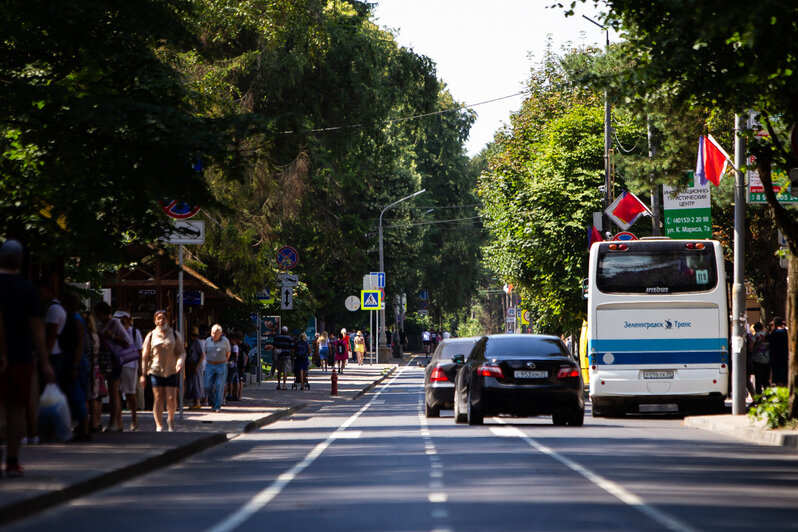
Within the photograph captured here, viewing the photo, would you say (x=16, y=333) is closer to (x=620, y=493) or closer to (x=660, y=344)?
(x=620, y=493)

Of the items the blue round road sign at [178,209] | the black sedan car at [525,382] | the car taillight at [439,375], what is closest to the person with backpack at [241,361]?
the car taillight at [439,375]

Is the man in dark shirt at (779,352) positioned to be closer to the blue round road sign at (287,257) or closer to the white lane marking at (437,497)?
the blue round road sign at (287,257)

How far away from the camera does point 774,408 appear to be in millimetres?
20203

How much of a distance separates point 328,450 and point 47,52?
22.1 feet

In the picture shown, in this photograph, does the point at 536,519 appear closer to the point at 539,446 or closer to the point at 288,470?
the point at 288,470

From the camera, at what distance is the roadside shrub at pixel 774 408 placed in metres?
20.2

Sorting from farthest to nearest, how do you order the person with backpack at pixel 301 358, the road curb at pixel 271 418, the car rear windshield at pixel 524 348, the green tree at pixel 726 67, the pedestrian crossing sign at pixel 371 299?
the pedestrian crossing sign at pixel 371 299 < the person with backpack at pixel 301 358 < the road curb at pixel 271 418 < the car rear windshield at pixel 524 348 < the green tree at pixel 726 67

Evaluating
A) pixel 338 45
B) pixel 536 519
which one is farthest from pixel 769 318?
pixel 536 519

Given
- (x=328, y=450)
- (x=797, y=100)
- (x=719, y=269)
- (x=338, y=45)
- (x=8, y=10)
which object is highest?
(x=338, y=45)

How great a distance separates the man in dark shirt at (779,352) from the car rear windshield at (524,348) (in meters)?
7.64

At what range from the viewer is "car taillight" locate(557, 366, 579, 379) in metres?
22.4

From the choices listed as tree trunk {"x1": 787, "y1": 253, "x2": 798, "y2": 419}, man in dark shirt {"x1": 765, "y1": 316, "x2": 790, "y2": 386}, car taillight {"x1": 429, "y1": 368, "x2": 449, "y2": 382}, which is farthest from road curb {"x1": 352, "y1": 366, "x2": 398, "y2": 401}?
tree trunk {"x1": 787, "y1": 253, "x2": 798, "y2": 419}

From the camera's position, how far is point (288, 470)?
580 inches

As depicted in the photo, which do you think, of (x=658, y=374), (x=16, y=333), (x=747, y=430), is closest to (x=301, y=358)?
(x=658, y=374)
